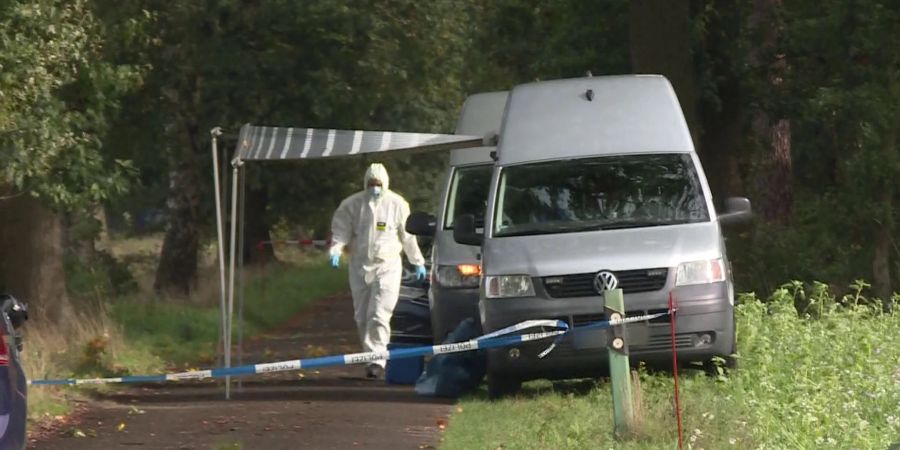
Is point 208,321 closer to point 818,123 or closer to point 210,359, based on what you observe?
point 210,359

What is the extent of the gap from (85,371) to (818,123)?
38.2ft

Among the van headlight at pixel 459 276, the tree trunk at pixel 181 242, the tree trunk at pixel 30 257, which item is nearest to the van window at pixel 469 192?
the van headlight at pixel 459 276

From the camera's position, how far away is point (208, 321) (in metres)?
23.0

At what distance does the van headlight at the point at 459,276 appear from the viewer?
50.7 feet

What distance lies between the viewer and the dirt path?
12.2 m

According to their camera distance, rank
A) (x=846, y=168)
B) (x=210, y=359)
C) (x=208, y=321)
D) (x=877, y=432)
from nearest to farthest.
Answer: (x=877, y=432) → (x=210, y=359) → (x=846, y=168) → (x=208, y=321)

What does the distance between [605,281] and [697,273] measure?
2.31ft

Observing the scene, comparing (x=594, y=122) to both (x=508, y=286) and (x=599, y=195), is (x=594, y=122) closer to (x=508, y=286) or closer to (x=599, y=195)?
(x=599, y=195)

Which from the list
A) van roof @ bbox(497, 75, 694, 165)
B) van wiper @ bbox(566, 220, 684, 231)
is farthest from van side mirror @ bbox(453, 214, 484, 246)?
van wiper @ bbox(566, 220, 684, 231)

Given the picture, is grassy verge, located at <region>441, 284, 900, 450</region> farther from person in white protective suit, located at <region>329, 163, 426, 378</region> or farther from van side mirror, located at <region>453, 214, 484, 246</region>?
person in white protective suit, located at <region>329, 163, 426, 378</region>

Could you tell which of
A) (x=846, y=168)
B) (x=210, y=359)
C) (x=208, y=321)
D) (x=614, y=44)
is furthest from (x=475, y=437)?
(x=614, y=44)

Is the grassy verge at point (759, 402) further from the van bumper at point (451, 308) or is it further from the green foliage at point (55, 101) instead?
the green foliage at point (55, 101)

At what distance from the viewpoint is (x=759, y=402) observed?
37.4ft

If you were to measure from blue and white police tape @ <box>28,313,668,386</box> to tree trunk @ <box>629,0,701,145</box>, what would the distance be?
8.03m
